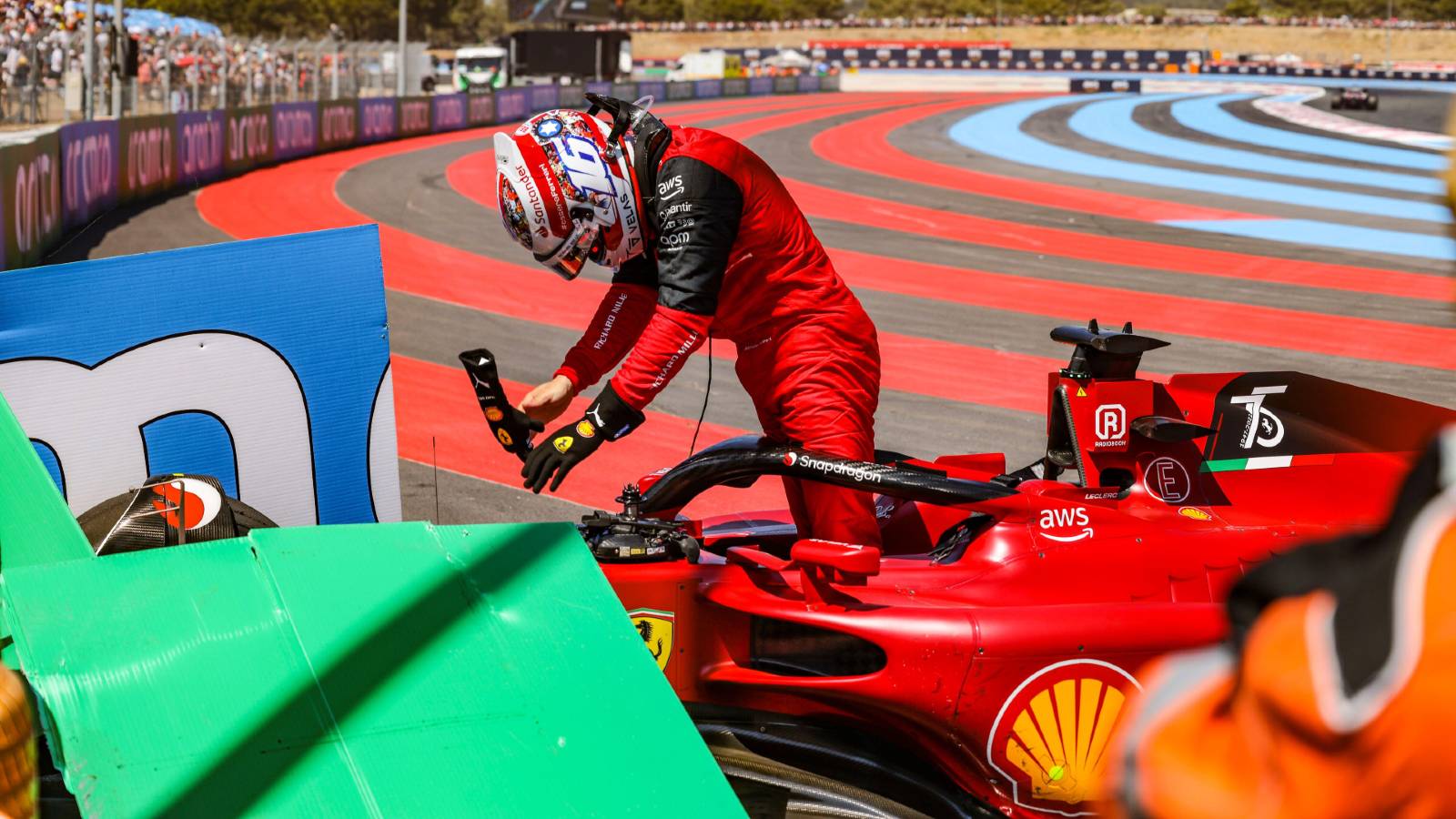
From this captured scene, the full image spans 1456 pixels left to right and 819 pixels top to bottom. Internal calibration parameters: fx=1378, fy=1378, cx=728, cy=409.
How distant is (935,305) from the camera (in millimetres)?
13398

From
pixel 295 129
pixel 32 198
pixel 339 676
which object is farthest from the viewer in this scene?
pixel 295 129

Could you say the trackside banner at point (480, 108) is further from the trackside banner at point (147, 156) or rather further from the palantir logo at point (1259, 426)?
the palantir logo at point (1259, 426)

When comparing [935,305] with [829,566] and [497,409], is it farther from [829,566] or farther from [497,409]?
[829,566]

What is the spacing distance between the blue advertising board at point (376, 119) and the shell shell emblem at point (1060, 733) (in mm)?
28248

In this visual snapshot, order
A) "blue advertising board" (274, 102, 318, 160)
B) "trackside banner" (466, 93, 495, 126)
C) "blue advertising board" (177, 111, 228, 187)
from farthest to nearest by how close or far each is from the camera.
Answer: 1. "trackside banner" (466, 93, 495, 126)
2. "blue advertising board" (274, 102, 318, 160)
3. "blue advertising board" (177, 111, 228, 187)

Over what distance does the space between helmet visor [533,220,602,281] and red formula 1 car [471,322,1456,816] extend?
0.67 metres

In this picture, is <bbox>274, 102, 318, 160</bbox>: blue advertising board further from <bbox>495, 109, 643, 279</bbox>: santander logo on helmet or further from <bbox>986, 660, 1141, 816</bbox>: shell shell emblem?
<bbox>986, 660, 1141, 816</bbox>: shell shell emblem

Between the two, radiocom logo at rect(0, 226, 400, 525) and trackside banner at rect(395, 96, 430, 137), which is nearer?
radiocom logo at rect(0, 226, 400, 525)

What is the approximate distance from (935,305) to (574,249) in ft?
32.0

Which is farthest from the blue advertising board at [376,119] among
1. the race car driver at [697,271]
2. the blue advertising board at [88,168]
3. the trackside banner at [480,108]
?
the race car driver at [697,271]

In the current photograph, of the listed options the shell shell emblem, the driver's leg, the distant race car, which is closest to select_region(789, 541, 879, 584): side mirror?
the driver's leg

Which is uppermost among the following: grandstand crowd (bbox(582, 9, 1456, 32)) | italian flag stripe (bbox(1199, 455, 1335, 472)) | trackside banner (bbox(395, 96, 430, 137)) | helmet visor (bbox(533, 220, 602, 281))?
grandstand crowd (bbox(582, 9, 1456, 32))

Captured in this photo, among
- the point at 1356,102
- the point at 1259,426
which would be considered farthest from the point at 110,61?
the point at 1356,102

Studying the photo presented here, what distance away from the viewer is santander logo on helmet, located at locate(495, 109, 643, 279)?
3.83 meters
